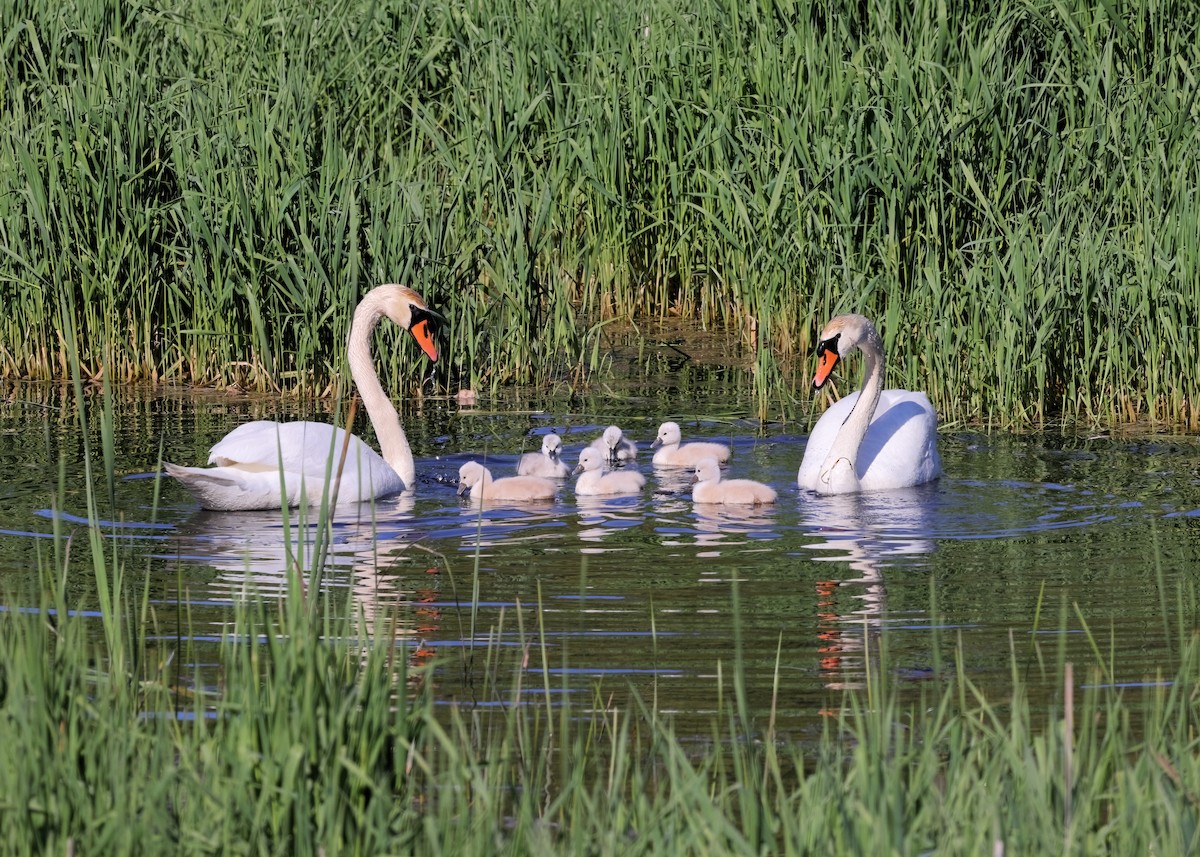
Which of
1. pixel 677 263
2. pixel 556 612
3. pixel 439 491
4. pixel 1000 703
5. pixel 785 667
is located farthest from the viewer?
pixel 677 263

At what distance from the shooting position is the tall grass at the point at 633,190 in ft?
31.3

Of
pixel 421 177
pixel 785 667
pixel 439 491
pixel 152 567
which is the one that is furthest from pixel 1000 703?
pixel 421 177

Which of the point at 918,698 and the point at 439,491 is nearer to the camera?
the point at 918,698

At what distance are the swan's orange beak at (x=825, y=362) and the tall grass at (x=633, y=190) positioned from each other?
32.1 inches

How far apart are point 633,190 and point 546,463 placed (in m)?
3.29

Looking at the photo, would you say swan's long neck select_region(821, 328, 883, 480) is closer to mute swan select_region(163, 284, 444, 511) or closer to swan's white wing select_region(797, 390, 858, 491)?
swan's white wing select_region(797, 390, 858, 491)

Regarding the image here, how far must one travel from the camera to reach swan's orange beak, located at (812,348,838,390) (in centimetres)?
845

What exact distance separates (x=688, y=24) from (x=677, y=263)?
1397 millimetres

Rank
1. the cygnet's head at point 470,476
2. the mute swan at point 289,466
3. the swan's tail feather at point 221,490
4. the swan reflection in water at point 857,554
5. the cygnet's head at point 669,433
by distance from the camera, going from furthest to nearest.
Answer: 1. the cygnet's head at point 669,433
2. the cygnet's head at point 470,476
3. the mute swan at point 289,466
4. the swan's tail feather at point 221,490
5. the swan reflection in water at point 857,554

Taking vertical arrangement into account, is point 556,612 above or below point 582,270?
below

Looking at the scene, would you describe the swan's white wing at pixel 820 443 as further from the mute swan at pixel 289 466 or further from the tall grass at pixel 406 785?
the tall grass at pixel 406 785

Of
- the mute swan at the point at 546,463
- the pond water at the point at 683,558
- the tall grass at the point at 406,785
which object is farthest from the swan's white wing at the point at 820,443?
A: the tall grass at the point at 406,785

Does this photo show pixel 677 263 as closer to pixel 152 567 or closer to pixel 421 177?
pixel 421 177

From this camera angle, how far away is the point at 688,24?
37.6 ft
